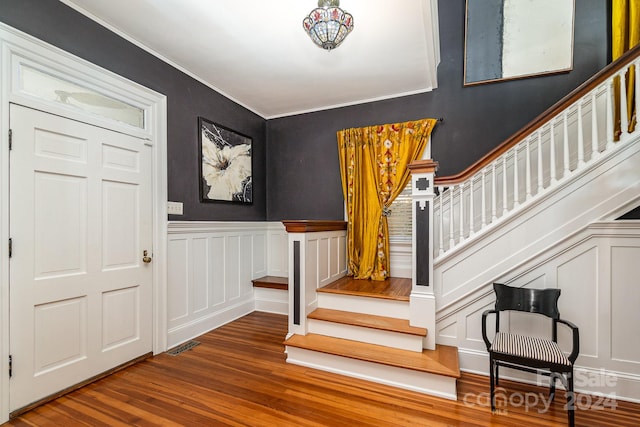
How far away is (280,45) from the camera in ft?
8.54

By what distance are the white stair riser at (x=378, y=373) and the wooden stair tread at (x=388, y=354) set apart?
0.15ft

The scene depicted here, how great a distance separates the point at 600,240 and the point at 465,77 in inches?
86.7

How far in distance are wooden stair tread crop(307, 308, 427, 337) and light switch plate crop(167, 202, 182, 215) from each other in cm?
169

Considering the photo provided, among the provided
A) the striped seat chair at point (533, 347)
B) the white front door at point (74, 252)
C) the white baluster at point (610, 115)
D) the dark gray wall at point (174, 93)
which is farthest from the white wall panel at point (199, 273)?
the white baluster at point (610, 115)

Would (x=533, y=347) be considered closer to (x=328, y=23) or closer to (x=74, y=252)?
(x=328, y=23)

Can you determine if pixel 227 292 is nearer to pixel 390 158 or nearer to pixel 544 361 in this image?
pixel 390 158

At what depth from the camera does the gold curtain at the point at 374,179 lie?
346 centimetres

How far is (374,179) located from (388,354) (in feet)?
6.67

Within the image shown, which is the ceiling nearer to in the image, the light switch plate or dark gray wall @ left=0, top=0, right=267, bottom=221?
dark gray wall @ left=0, top=0, right=267, bottom=221

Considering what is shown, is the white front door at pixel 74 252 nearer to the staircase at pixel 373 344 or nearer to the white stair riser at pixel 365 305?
the staircase at pixel 373 344

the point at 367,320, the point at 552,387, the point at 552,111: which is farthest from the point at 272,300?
the point at 552,111

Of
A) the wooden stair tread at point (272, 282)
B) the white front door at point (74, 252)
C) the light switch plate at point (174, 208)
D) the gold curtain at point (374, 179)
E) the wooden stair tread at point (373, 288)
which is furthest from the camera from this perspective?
the wooden stair tread at point (272, 282)

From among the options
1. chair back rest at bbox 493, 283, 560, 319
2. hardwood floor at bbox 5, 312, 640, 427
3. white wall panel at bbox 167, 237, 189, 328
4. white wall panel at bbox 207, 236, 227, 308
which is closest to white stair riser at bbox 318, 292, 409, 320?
hardwood floor at bbox 5, 312, 640, 427

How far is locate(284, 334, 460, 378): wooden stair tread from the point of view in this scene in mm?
2127
